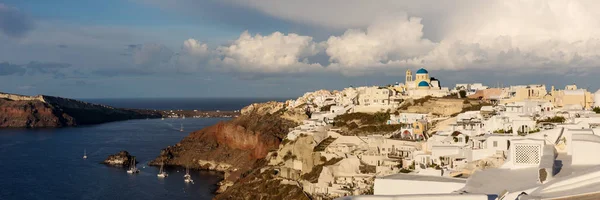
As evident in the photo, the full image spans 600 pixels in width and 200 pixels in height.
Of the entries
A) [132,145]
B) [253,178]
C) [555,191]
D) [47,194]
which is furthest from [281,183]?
[132,145]

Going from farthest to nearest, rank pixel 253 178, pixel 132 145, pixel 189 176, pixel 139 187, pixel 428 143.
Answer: pixel 132 145 → pixel 189 176 → pixel 139 187 → pixel 253 178 → pixel 428 143

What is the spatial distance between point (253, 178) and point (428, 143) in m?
13.6

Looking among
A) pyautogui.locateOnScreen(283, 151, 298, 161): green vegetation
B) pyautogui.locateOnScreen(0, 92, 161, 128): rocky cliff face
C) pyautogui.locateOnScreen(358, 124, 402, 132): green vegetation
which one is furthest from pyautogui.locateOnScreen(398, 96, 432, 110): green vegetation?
pyautogui.locateOnScreen(0, 92, 161, 128): rocky cliff face

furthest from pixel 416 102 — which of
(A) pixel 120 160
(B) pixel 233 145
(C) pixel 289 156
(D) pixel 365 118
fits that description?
(A) pixel 120 160

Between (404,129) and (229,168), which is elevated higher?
(404,129)

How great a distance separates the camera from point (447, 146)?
24219 millimetres

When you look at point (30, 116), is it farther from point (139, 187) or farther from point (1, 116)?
point (139, 187)

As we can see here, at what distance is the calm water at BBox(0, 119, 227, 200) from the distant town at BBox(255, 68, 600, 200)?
9138mm

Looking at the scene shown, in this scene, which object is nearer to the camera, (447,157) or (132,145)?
(447,157)

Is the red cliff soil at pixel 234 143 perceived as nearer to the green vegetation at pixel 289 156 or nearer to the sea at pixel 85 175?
the sea at pixel 85 175

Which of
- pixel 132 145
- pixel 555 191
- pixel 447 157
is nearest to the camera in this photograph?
pixel 555 191

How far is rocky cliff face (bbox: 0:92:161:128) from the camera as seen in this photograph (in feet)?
352

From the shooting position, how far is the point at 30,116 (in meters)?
108

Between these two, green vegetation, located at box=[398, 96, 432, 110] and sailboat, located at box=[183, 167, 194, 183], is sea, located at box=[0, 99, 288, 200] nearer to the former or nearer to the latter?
sailboat, located at box=[183, 167, 194, 183]
